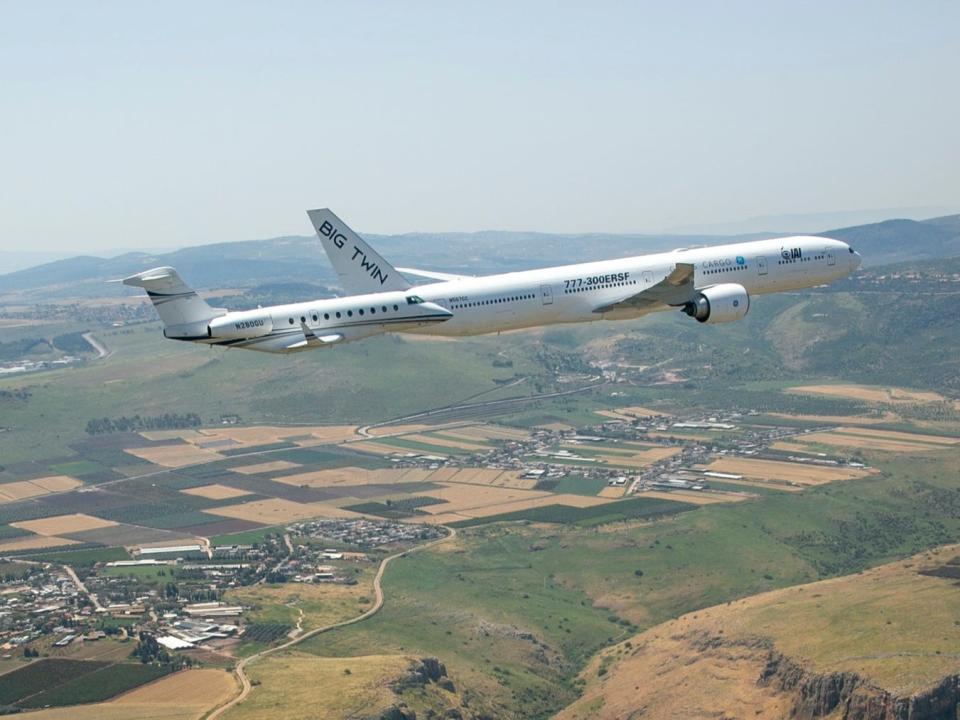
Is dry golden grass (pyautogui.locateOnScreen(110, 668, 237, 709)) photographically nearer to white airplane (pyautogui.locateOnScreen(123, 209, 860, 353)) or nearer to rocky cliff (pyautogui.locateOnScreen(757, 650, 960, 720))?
rocky cliff (pyautogui.locateOnScreen(757, 650, 960, 720))

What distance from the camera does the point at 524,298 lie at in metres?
110

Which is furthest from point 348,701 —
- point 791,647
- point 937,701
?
point 937,701

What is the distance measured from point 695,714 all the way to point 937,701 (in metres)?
35.1

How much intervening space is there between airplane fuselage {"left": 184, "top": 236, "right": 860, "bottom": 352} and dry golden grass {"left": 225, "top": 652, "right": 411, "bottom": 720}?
83.3 m

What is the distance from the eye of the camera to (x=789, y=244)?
12400 centimetres

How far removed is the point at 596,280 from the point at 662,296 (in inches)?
264

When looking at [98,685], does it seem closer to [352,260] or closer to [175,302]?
[175,302]

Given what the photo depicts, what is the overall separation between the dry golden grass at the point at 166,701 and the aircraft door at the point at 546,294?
312ft

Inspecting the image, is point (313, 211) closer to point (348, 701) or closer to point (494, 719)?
point (348, 701)

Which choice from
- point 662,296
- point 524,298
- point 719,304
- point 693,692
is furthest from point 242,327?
point 693,692

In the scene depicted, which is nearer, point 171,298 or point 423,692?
point 171,298

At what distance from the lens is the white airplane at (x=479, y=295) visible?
102 metres

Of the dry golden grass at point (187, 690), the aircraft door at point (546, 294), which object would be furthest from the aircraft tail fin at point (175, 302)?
the dry golden grass at point (187, 690)

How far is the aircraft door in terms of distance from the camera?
365ft
